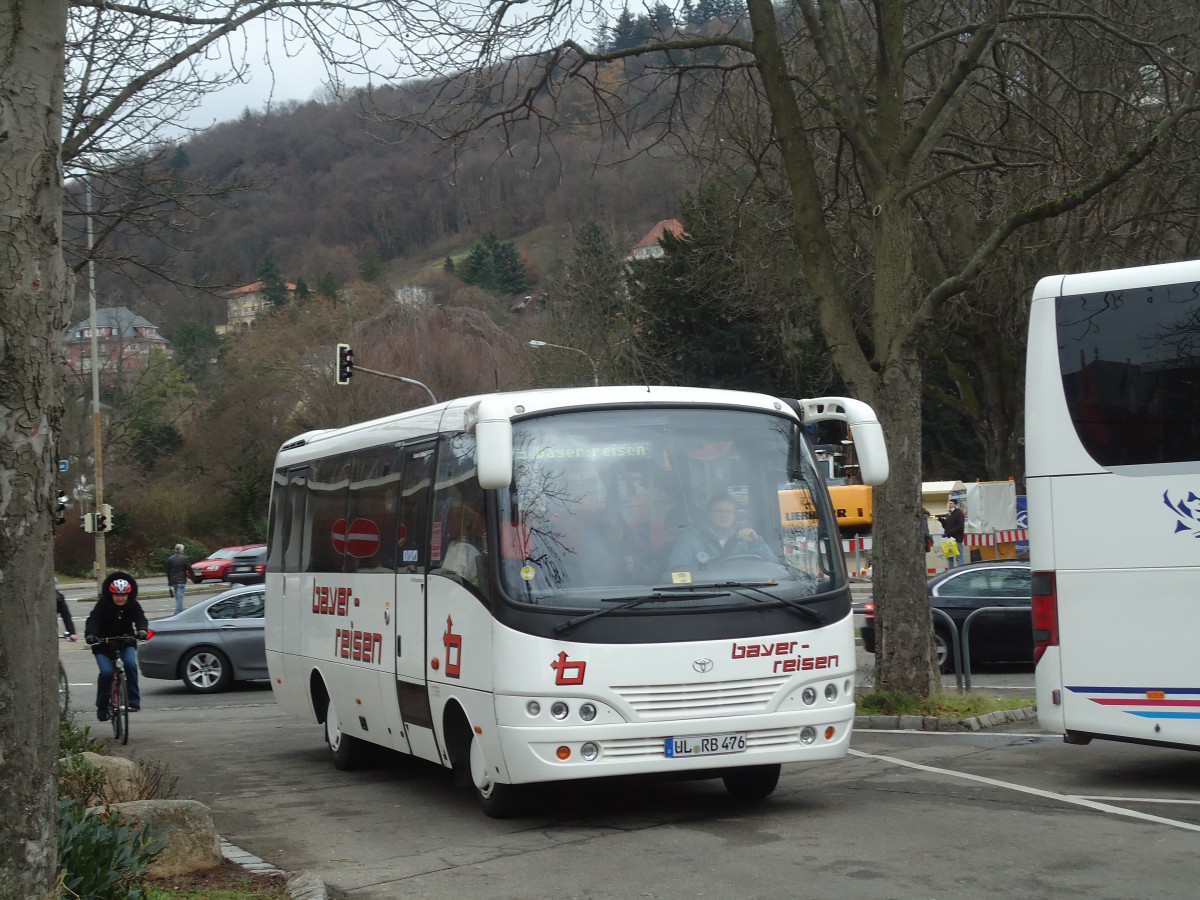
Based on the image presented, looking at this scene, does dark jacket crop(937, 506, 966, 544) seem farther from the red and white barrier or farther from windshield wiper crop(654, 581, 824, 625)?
windshield wiper crop(654, 581, 824, 625)

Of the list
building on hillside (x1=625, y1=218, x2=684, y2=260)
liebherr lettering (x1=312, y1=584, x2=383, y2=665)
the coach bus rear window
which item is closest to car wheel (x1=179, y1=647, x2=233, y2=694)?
liebherr lettering (x1=312, y1=584, x2=383, y2=665)

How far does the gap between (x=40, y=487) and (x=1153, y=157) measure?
18210 mm

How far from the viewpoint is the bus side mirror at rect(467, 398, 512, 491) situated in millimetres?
8578

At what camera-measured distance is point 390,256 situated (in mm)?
122375

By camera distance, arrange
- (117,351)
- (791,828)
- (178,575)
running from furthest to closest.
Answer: (117,351)
(178,575)
(791,828)

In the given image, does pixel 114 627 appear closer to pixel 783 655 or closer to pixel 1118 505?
pixel 783 655

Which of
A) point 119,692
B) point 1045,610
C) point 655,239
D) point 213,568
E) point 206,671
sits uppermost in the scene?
point 655,239

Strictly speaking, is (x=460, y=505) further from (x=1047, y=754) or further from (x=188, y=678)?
(x=188, y=678)

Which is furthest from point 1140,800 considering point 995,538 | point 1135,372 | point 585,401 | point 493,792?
point 995,538

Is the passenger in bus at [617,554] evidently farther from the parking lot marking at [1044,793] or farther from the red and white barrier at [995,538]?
the red and white barrier at [995,538]

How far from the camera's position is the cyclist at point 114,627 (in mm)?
16062

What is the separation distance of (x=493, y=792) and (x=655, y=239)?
51177mm

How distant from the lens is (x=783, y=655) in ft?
30.0

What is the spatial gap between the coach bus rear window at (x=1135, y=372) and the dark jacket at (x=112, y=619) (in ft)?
35.4
